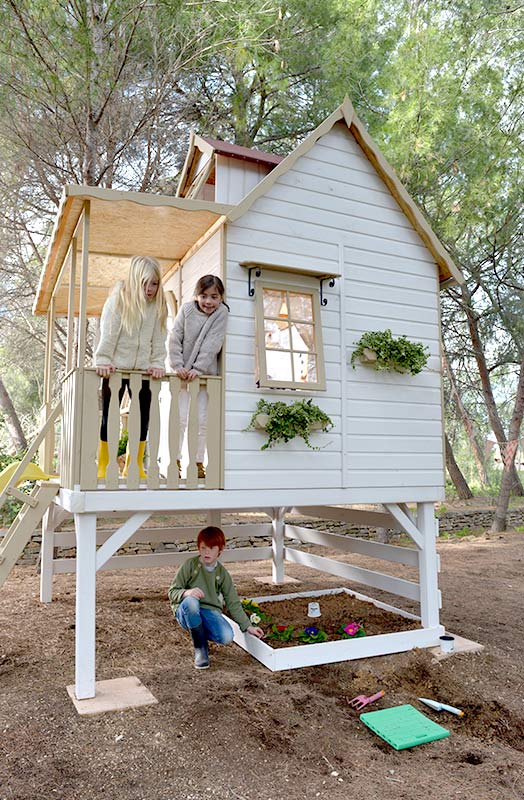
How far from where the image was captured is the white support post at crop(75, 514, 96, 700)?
4461 mm

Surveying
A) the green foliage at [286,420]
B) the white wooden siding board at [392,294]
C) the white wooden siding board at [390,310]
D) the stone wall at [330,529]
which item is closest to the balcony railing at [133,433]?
the green foliage at [286,420]

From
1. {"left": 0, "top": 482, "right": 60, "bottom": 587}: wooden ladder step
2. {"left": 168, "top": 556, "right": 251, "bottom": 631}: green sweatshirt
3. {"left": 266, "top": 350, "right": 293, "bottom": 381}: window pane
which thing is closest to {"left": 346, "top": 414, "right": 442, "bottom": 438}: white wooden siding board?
{"left": 266, "top": 350, "right": 293, "bottom": 381}: window pane

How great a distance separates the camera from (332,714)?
173 inches

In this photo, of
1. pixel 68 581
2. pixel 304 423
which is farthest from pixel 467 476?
pixel 304 423

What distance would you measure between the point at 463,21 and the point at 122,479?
1170cm

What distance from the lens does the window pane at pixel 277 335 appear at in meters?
5.64

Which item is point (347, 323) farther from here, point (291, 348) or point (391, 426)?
point (391, 426)

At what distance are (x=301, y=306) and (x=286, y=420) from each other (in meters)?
1.16

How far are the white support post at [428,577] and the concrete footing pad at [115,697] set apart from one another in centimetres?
289

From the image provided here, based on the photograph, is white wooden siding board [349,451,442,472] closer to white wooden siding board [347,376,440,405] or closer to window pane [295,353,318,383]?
white wooden siding board [347,376,440,405]

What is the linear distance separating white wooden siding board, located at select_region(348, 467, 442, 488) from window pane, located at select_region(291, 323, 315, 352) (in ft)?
4.11

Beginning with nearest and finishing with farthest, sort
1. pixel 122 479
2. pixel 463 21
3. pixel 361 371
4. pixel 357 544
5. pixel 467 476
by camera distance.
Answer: pixel 122 479 → pixel 361 371 → pixel 357 544 → pixel 463 21 → pixel 467 476

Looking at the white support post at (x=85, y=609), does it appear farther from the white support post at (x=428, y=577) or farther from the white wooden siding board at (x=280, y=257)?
the white support post at (x=428, y=577)

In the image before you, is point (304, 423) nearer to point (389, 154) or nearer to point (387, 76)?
point (389, 154)
